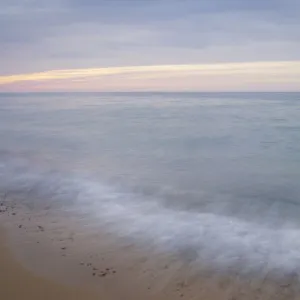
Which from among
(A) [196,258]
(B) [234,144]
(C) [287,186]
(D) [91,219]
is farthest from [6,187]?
(B) [234,144]

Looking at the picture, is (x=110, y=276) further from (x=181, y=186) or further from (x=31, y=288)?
(x=181, y=186)

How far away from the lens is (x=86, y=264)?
5562 millimetres

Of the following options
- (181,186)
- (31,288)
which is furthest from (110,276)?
(181,186)

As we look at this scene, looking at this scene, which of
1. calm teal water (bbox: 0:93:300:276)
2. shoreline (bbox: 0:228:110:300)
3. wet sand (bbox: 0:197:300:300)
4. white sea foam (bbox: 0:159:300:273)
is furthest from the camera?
calm teal water (bbox: 0:93:300:276)

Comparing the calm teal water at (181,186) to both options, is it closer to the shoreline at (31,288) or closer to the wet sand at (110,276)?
the wet sand at (110,276)

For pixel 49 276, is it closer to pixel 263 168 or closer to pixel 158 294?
pixel 158 294

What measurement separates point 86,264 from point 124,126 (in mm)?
22024

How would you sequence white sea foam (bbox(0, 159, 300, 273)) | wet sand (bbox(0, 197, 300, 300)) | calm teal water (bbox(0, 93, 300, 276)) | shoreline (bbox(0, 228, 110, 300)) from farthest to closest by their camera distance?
1. calm teal water (bbox(0, 93, 300, 276))
2. white sea foam (bbox(0, 159, 300, 273))
3. wet sand (bbox(0, 197, 300, 300))
4. shoreline (bbox(0, 228, 110, 300))

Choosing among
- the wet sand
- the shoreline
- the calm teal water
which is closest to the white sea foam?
the calm teal water

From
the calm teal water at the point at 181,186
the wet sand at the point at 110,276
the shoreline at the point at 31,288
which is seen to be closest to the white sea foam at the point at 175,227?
the calm teal water at the point at 181,186

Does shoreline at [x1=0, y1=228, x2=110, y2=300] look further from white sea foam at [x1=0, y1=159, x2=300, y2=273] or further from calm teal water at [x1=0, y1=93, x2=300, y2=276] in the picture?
calm teal water at [x1=0, y1=93, x2=300, y2=276]

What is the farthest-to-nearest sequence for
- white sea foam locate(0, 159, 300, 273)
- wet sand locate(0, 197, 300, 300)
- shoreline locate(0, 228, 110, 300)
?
white sea foam locate(0, 159, 300, 273)
wet sand locate(0, 197, 300, 300)
shoreline locate(0, 228, 110, 300)

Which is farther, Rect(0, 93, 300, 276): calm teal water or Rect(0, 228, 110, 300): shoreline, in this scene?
Rect(0, 93, 300, 276): calm teal water

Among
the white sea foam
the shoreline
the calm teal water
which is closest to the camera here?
the shoreline
